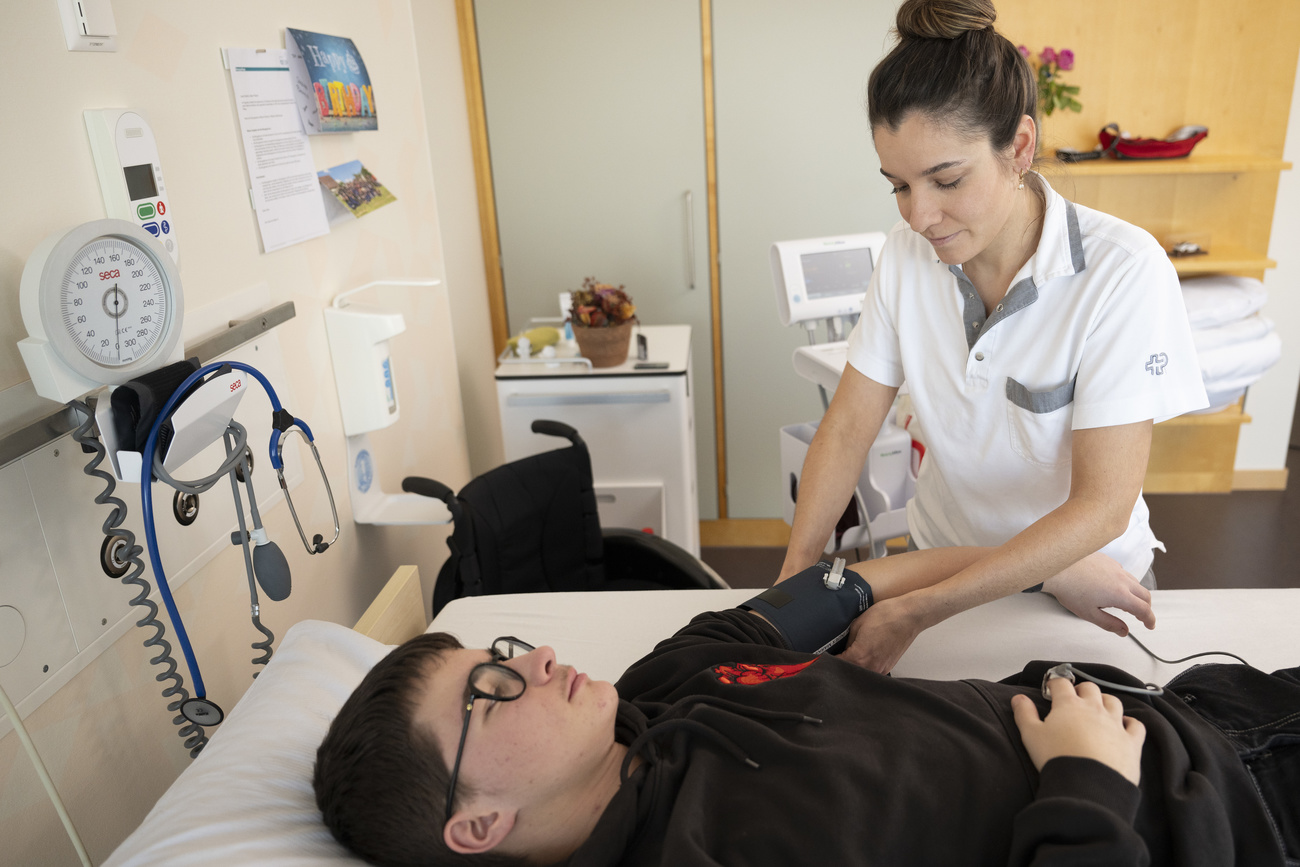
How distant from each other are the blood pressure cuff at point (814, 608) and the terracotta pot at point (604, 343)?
4.43ft

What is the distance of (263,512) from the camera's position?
4.97ft

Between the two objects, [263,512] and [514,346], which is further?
[514,346]

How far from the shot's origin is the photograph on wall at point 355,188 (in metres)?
1.82

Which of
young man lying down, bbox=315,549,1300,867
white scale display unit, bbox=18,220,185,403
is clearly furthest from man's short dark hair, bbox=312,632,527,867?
white scale display unit, bbox=18,220,185,403

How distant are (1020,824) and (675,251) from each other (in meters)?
2.60

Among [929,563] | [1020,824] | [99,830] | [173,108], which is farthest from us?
[929,563]

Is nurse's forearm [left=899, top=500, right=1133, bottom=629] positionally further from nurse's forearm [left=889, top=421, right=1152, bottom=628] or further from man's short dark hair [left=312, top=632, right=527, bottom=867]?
man's short dark hair [left=312, top=632, right=527, bottom=867]

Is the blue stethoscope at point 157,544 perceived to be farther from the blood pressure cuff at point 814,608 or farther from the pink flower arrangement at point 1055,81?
the pink flower arrangement at point 1055,81

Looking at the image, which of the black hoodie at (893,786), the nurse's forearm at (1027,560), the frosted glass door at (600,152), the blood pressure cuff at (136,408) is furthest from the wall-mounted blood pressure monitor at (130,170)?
the frosted glass door at (600,152)

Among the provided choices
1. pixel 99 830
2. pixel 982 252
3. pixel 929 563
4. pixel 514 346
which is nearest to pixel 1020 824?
pixel 929 563

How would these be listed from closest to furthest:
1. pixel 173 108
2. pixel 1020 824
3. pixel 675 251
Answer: pixel 1020 824 → pixel 173 108 → pixel 675 251

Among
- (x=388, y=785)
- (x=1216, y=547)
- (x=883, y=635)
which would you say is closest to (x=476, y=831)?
(x=388, y=785)

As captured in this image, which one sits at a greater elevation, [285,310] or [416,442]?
[285,310]

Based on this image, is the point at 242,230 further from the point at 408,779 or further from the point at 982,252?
the point at 982,252
